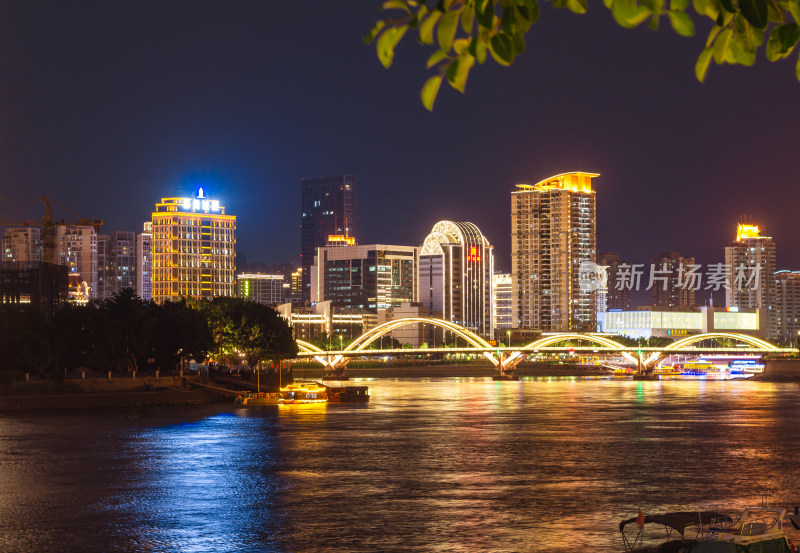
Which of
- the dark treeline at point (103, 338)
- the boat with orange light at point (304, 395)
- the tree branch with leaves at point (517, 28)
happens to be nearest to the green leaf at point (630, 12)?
the tree branch with leaves at point (517, 28)

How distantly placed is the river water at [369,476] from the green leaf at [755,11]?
2491 cm

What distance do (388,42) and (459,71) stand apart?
464 millimetres

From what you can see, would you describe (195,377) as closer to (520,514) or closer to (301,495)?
(301,495)

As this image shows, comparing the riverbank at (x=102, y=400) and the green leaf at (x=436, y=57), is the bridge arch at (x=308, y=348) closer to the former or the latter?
the riverbank at (x=102, y=400)

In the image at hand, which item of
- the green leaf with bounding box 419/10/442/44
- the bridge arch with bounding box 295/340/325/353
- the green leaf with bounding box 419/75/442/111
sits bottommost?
the bridge arch with bounding box 295/340/325/353

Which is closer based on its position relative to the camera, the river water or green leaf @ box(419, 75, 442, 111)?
green leaf @ box(419, 75, 442, 111)

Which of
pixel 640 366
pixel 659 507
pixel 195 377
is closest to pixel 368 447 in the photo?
pixel 659 507

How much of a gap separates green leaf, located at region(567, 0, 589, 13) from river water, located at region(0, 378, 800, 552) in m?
24.8

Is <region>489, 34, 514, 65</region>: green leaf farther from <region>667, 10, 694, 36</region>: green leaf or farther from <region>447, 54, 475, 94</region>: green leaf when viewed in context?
<region>667, 10, 694, 36</region>: green leaf

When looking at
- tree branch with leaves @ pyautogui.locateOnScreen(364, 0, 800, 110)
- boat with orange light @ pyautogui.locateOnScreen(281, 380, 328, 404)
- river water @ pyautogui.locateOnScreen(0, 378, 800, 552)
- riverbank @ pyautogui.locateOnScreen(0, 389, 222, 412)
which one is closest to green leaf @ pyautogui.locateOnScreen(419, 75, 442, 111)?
tree branch with leaves @ pyautogui.locateOnScreen(364, 0, 800, 110)

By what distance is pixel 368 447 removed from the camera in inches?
2210

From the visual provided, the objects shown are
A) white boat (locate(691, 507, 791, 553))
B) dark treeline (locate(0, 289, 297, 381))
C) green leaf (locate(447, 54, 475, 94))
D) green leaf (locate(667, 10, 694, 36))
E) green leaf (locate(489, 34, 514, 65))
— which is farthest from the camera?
dark treeline (locate(0, 289, 297, 381))

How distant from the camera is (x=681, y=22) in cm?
580

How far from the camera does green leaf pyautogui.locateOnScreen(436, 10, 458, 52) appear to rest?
604 cm
